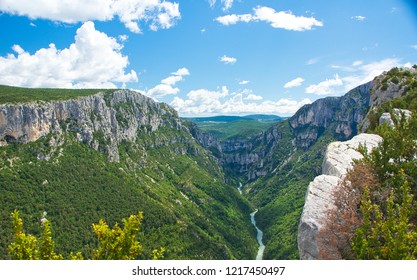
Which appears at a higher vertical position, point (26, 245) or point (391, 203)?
point (391, 203)

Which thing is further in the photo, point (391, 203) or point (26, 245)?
point (26, 245)

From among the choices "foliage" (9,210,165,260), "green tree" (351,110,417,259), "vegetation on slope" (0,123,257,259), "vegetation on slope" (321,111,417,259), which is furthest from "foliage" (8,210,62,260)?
"vegetation on slope" (0,123,257,259)

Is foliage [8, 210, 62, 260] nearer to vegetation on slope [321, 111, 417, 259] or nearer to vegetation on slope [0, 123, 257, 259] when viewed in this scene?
vegetation on slope [321, 111, 417, 259]

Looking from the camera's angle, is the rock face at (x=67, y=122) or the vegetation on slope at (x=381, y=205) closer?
the vegetation on slope at (x=381, y=205)

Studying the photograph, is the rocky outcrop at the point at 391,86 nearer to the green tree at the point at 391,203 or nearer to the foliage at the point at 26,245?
the green tree at the point at 391,203

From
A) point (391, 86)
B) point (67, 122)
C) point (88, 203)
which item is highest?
point (391, 86)

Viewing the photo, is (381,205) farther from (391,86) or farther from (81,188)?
(81,188)

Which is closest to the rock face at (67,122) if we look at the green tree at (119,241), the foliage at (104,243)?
the foliage at (104,243)

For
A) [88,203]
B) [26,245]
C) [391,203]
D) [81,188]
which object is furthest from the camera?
[81,188]

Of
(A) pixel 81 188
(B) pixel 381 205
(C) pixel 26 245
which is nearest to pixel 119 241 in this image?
(C) pixel 26 245

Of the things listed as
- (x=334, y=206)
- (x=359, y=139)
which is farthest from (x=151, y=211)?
Result: (x=334, y=206)

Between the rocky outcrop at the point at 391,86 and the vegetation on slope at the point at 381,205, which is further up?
the rocky outcrop at the point at 391,86

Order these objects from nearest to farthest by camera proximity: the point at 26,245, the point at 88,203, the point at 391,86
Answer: the point at 26,245 → the point at 391,86 → the point at 88,203
